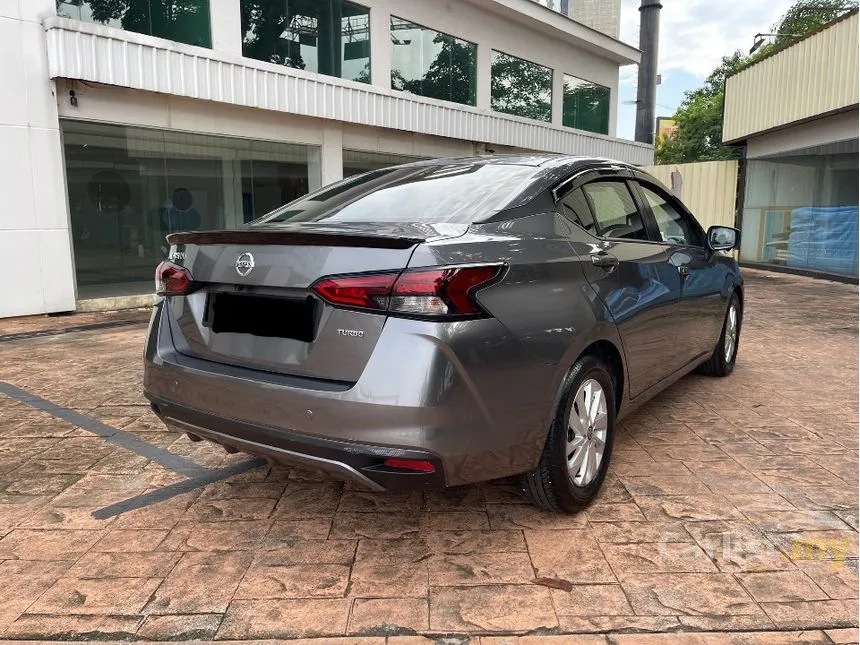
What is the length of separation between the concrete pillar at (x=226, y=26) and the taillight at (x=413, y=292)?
960cm

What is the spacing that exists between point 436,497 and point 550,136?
1615 centimetres

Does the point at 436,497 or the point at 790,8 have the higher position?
the point at 790,8

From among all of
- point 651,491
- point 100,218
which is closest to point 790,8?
point 100,218

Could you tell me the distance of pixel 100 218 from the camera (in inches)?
393

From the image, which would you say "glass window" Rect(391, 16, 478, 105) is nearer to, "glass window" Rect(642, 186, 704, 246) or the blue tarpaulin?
the blue tarpaulin

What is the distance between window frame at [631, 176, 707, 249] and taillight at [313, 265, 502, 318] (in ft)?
6.80

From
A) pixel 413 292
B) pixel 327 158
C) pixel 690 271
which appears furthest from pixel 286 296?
pixel 327 158

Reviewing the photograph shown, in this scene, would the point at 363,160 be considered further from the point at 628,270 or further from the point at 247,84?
the point at 628,270

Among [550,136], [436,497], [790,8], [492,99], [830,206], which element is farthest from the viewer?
[790,8]

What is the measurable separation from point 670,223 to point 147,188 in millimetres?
8491

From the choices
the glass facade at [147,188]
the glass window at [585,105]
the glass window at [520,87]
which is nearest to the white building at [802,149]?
the glass window at [585,105]

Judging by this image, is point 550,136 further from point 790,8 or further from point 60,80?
point 790,8

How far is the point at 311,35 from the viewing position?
12133mm

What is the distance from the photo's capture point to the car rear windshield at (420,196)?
2.90 metres
